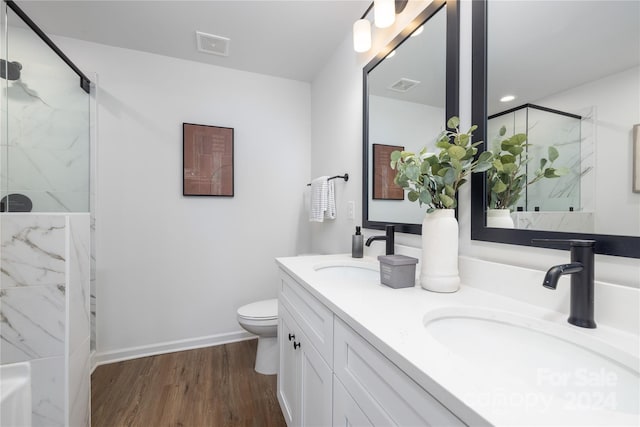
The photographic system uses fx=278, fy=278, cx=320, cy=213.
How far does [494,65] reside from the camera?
0.95 meters

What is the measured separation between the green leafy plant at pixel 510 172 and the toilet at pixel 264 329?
1.47 m

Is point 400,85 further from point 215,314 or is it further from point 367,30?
point 215,314

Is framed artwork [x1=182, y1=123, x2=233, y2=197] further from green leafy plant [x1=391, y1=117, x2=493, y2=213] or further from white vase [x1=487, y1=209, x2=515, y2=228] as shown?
white vase [x1=487, y1=209, x2=515, y2=228]

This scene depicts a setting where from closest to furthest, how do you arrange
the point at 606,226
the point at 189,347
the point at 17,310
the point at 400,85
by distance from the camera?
the point at 606,226 < the point at 17,310 < the point at 400,85 < the point at 189,347

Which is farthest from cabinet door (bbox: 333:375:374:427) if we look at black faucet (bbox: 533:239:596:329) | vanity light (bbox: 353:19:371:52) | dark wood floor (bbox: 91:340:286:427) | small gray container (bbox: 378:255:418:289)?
vanity light (bbox: 353:19:371:52)

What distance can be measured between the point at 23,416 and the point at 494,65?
61.0 inches

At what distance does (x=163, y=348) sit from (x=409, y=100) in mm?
2441

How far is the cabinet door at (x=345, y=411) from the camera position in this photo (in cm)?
68

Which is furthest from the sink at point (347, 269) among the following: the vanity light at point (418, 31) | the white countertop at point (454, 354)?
the vanity light at point (418, 31)

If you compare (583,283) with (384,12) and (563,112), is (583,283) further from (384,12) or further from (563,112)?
(384,12)

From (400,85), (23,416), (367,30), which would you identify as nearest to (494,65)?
(400,85)

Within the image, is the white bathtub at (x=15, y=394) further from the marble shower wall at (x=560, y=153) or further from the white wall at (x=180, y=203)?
the white wall at (x=180, y=203)

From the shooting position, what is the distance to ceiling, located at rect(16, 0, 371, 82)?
164 centimetres

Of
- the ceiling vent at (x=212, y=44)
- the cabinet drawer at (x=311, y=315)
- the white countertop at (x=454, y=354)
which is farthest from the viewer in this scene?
the ceiling vent at (x=212, y=44)
